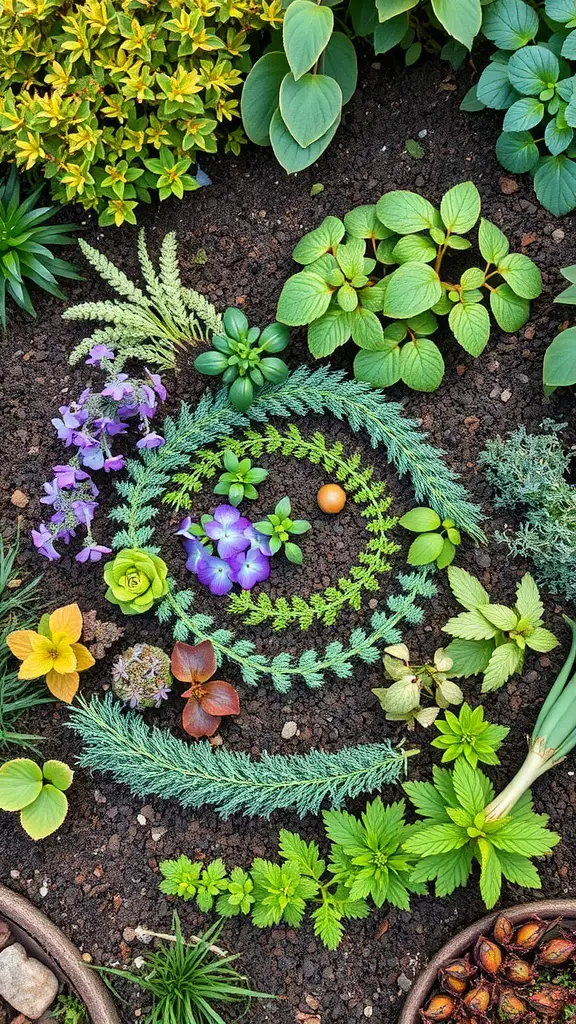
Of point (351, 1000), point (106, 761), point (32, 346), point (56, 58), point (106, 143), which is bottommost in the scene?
point (351, 1000)

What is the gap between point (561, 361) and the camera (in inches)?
86.1

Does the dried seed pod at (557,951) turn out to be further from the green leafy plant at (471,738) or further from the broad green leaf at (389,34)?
the broad green leaf at (389,34)

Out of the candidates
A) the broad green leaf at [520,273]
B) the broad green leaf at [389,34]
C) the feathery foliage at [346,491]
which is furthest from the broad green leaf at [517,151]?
the feathery foliage at [346,491]

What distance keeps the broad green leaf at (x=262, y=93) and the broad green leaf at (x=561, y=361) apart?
3.44ft

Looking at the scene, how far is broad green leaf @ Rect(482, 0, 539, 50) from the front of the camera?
2230mm

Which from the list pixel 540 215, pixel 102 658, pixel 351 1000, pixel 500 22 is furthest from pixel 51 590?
pixel 500 22

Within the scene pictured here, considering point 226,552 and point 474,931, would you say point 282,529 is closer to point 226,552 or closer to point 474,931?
point 226,552

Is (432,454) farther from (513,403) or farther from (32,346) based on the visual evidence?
(32,346)

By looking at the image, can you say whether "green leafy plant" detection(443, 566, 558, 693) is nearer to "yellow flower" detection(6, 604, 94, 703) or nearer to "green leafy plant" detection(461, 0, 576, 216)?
"yellow flower" detection(6, 604, 94, 703)

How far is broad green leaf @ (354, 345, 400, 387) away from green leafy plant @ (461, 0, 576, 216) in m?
0.62

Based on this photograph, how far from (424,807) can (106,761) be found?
2.79 feet

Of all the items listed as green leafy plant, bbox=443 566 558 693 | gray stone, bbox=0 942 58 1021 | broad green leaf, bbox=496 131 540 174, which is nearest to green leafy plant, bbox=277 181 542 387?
broad green leaf, bbox=496 131 540 174

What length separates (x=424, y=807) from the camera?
206cm

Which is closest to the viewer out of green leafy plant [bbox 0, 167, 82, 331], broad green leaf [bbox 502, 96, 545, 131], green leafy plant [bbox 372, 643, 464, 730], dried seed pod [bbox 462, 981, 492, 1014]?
dried seed pod [bbox 462, 981, 492, 1014]
